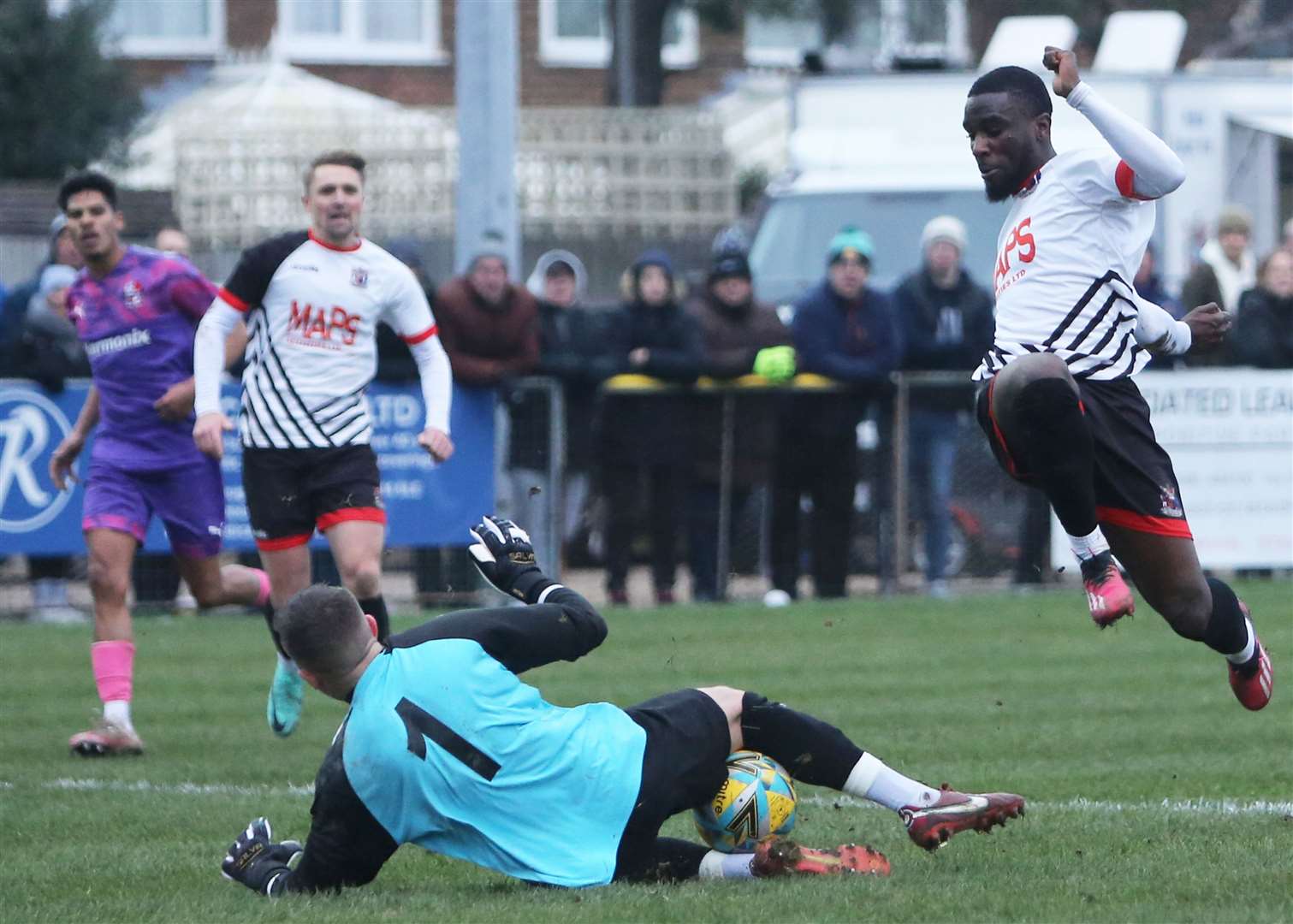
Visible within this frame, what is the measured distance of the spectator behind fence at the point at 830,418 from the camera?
49.0ft

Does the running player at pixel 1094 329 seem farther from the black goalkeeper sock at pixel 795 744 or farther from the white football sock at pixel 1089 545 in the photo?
the black goalkeeper sock at pixel 795 744

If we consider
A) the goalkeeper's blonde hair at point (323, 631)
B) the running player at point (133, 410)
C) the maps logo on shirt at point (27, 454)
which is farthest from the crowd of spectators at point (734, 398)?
the goalkeeper's blonde hair at point (323, 631)

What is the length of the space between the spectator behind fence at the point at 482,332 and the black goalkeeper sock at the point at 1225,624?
767cm

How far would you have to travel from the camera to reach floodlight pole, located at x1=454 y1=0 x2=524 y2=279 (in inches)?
627

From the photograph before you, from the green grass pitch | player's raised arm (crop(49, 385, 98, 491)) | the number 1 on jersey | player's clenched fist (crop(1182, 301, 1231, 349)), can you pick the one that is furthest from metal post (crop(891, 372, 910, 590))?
the number 1 on jersey

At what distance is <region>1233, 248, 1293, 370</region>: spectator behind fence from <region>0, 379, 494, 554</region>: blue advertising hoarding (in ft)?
17.0

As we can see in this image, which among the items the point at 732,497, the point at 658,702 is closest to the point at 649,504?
the point at 732,497

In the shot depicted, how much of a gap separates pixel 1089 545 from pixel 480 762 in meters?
2.20

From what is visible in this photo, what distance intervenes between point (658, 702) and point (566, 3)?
30269 millimetres

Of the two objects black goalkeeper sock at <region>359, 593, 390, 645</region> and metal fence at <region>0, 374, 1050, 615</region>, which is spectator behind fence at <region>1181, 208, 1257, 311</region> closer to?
metal fence at <region>0, 374, 1050, 615</region>

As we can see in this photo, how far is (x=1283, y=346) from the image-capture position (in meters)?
15.4

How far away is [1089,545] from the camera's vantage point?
23.0 ft

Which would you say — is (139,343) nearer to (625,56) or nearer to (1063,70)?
(1063,70)

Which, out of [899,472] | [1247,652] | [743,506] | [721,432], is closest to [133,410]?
[1247,652]
